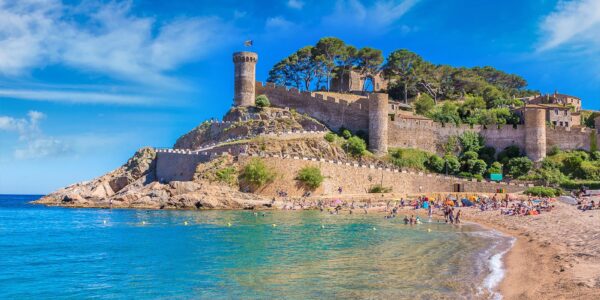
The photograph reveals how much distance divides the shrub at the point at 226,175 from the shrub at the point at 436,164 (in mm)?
16489

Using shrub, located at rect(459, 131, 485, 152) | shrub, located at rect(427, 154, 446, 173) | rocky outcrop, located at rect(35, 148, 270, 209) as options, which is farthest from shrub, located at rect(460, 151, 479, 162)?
rocky outcrop, located at rect(35, 148, 270, 209)

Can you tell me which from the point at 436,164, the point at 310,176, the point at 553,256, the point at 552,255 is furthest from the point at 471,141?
the point at 553,256

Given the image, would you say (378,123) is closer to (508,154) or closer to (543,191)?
(508,154)

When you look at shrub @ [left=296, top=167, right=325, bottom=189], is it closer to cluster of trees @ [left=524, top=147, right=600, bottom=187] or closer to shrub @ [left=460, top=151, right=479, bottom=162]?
shrub @ [left=460, top=151, right=479, bottom=162]

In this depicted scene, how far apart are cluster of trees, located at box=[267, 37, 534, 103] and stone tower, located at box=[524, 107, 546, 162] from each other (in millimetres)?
11100

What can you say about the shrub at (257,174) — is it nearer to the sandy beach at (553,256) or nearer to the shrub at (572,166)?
the sandy beach at (553,256)

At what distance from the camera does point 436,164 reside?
44.4 m

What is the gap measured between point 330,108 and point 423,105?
10.7 meters

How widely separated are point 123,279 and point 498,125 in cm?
3970

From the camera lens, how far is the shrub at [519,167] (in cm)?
4356

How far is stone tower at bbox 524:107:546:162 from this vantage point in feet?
148

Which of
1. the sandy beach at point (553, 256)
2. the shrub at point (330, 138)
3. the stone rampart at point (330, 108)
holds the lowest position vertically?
the sandy beach at point (553, 256)

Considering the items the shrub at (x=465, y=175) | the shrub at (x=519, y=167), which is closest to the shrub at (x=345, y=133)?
the shrub at (x=465, y=175)

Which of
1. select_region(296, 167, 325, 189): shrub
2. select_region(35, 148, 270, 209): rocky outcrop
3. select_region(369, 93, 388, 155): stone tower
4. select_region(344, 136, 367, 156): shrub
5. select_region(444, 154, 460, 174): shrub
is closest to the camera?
select_region(35, 148, 270, 209): rocky outcrop
